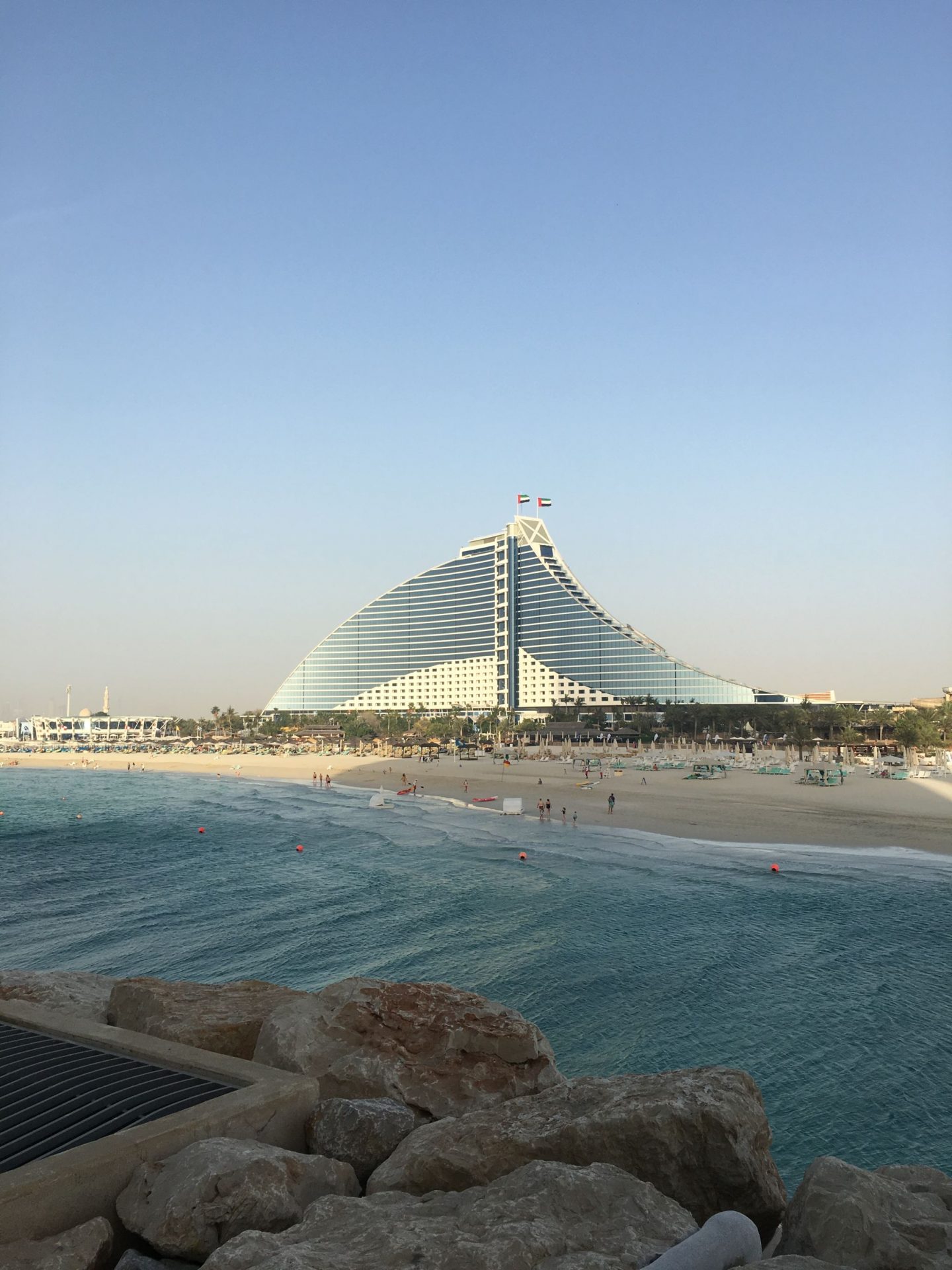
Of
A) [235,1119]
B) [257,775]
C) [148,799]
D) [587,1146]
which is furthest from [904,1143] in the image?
[257,775]

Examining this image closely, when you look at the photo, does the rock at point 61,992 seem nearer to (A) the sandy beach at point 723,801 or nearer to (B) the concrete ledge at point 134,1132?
(B) the concrete ledge at point 134,1132

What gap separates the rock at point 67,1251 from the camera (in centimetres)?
339

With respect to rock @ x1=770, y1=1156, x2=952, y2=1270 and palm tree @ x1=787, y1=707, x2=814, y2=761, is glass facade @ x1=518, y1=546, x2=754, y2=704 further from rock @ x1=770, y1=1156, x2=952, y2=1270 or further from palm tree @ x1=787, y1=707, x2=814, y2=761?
Result: rock @ x1=770, y1=1156, x2=952, y2=1270

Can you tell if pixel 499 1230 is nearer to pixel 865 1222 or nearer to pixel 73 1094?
pixel 865 1222

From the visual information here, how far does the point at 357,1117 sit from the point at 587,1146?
1.40 metres

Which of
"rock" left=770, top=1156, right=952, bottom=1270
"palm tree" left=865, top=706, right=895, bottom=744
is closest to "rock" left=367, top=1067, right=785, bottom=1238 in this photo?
"rock" left=770, top=1156, right=952, bottom=1270

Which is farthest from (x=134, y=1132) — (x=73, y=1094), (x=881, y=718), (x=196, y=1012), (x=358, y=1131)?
(x=881, y=718)

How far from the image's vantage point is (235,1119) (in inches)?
178

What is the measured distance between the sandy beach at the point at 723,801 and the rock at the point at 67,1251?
28.7 meters

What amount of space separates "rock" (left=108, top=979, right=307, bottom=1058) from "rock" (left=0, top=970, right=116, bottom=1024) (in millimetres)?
353

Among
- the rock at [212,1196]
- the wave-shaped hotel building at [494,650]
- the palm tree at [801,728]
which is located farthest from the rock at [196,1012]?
the wave-shaped hotel building at [494,650]

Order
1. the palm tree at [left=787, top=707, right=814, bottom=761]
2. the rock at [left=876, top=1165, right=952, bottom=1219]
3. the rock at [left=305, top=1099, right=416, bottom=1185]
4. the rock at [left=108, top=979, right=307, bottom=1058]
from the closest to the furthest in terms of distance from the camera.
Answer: the rock at [left=876, top=1165, right=952, bottom=1219] → the rock at [left=305, top=1099, right=416, bottom=1185] → the rock at [left=108, top=979, right=307, bottom=1058] → the palm tree at [left=787, top=707, right=814, bottom=761]

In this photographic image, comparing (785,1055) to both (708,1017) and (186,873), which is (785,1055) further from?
(186,873)

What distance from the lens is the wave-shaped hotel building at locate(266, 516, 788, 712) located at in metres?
130
